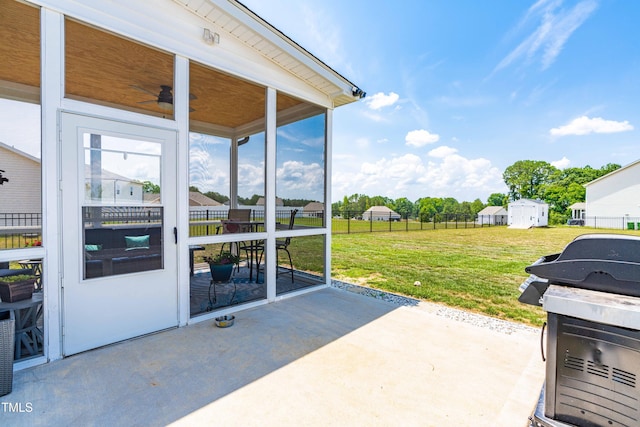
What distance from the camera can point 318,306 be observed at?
359cm

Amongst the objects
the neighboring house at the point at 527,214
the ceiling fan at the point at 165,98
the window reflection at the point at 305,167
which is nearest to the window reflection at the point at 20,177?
the ceiling fan at the point at 165,98

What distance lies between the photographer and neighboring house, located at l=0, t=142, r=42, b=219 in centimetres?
227

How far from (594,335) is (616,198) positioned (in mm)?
29717

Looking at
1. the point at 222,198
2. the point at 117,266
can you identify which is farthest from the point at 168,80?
the point at 222,198

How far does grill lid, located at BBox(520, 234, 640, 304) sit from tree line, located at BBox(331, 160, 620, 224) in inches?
739

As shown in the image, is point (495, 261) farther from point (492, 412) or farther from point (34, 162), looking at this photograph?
point (34, 162)

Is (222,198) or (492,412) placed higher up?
(222,198)

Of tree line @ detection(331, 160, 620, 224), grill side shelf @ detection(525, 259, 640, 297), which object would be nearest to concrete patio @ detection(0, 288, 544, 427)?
grill side shelf @ detection(525, 259, 640, 297)

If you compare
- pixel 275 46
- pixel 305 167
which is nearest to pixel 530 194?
pixel 305 167

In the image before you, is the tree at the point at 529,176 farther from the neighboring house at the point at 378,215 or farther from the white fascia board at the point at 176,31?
the white fascia board at the point at 176,31

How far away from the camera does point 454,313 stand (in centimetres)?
344

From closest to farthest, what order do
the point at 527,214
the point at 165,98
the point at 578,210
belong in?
the point at 165,98 → the point at 527,214 → the point at 578,210

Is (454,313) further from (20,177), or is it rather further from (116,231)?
(20,177)

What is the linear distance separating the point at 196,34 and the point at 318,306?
337 cm
